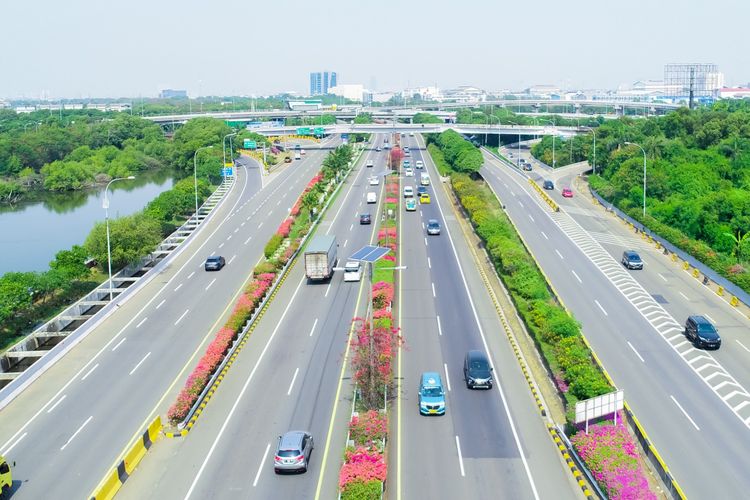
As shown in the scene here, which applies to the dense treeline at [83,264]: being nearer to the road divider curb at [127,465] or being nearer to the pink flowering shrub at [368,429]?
the road divider curb at [127,465]

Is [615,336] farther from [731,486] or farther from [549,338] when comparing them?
[731,486]

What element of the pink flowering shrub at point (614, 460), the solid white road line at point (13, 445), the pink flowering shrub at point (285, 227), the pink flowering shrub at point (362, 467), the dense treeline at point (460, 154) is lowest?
the solid white road line at point (13, 445)

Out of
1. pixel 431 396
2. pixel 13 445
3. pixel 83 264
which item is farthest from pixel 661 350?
pixel 83 264

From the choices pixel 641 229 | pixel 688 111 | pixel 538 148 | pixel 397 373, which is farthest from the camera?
pixel 538 148

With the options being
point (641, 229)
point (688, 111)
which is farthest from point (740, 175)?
point (688, 111)

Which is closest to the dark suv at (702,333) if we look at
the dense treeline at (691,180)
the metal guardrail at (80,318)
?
the dense treeline at (691,180)
